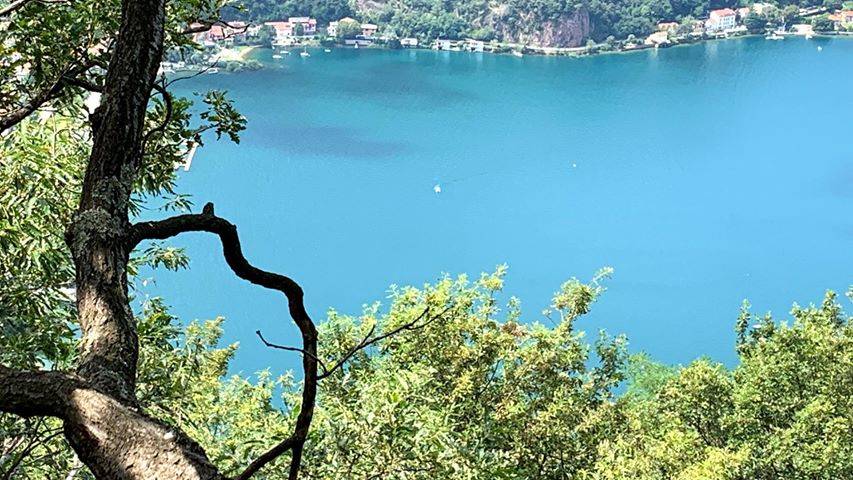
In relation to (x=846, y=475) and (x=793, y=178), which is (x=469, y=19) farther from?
(x=846, y=475)

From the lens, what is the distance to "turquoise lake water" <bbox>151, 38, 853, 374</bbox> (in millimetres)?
15781

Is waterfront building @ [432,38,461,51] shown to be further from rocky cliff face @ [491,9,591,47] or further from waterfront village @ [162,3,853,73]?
rocky cliff face @ [491,9,591,47]

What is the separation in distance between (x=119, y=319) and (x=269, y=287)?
0.18 metres

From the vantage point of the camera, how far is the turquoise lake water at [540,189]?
51.8 ft

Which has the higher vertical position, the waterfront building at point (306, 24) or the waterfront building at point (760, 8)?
the waterfront building at point (760, 8)

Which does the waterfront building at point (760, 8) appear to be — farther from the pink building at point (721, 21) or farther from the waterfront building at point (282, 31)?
the waterfront building at point (282, 31)

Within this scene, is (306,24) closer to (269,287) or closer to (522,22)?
(522,22)

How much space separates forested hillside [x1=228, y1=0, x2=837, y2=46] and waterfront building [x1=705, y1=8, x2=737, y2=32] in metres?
2.51

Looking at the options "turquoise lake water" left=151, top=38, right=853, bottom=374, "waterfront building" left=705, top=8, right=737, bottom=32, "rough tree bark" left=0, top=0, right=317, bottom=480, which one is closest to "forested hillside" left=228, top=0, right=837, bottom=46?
"waterfront building" left=705, top=8, right=737, bottom=32

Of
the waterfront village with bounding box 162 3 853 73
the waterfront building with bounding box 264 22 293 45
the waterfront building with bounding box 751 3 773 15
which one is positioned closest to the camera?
the waterfront village with bounding box 162 3 853 73

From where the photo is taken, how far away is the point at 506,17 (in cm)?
3369

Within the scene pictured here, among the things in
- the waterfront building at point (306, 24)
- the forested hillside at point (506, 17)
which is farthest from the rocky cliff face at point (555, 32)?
the waterfront building at point (306, 24)

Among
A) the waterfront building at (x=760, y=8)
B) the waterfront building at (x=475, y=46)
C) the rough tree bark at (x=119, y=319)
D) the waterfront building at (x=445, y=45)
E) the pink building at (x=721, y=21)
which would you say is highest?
the waterfront building at (x=760, y=8)

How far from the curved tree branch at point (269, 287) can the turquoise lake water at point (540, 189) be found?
12.4 metres
